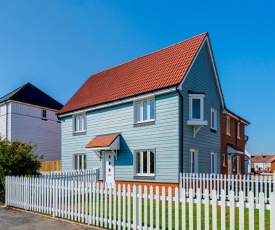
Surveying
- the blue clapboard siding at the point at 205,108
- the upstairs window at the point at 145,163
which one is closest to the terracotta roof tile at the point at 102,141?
the upstairs window at the point at 145,163

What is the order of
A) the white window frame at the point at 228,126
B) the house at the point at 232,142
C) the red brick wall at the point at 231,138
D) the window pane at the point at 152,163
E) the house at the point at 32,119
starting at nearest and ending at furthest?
1. the window pane at the point at 152,163
2. the red brick wall at the point at 231,138
3. the house at the point at 232,142
4. the white window frame at the point at 228,126
5. the house at the point at 32,119

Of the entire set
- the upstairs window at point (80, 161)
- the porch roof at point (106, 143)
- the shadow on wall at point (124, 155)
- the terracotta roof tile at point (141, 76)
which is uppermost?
the terracotta roof tile at point (141, 76)

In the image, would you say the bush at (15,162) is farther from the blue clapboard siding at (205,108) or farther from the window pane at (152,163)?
the blue clapboard siding at (205,108)

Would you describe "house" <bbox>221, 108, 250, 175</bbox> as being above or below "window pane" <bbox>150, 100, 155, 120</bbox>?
below

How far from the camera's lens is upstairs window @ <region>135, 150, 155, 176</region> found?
707 inches

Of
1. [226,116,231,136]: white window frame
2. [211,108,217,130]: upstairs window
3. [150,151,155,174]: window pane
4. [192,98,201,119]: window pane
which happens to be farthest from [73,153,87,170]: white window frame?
[226,116,231,136]: white window frame

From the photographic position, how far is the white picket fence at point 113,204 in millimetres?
6973

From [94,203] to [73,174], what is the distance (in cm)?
662

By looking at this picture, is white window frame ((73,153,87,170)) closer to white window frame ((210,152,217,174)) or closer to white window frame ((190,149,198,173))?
white window frame ((190,149,198,173))

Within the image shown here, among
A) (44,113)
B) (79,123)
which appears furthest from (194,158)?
(44,113)

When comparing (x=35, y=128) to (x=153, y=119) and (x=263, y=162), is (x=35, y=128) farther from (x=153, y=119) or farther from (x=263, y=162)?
(x=263, y=162)

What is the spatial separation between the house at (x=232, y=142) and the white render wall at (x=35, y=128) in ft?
66.3

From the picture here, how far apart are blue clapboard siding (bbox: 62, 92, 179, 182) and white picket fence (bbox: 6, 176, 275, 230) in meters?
6.35

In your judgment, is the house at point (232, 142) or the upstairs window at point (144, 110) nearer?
the upstairs window at point (144, 110)
